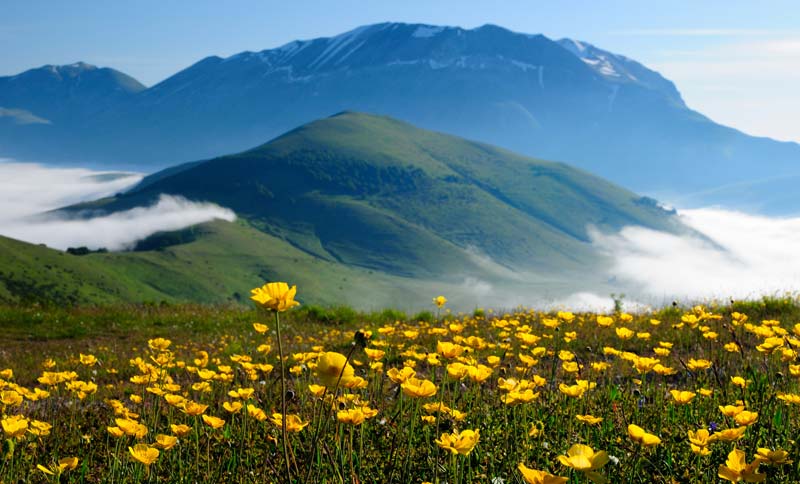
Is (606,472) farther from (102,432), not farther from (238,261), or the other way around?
(238,261)

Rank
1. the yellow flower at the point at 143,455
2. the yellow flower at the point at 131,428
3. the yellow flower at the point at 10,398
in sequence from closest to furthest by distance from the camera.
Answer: the yellow flower at the point at 143,455 → the yellow flower at the point at 131,428 → the yellow flower at the point at 10,398

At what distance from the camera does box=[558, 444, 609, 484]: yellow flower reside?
209cm

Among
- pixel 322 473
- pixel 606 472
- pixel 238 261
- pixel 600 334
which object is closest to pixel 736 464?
pixel 606 472

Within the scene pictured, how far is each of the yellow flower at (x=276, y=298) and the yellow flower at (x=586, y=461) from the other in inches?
44.5

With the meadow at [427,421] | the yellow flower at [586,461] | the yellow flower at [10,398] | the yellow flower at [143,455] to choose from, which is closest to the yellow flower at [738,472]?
the meadow at [427,421]

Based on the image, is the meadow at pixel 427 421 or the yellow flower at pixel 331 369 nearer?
the yellow flower at pixel 331 369

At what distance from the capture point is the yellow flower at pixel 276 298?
2.54 meters

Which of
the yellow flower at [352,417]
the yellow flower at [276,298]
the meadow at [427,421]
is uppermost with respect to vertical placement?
the yellow flower at [276,298]

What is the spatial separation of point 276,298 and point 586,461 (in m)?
1.28

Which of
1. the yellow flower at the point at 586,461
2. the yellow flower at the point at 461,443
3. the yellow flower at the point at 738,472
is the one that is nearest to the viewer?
the yellow flower at the point at 586,461

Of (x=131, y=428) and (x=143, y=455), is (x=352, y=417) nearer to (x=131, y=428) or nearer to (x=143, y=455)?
(x=143, y=455)

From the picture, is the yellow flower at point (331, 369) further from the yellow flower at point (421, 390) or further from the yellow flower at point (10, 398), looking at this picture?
the yellow flower at point (10, 398)

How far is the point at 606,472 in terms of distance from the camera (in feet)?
12.6

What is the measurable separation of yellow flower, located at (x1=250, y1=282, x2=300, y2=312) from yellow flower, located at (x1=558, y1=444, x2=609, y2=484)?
44.5 inches
